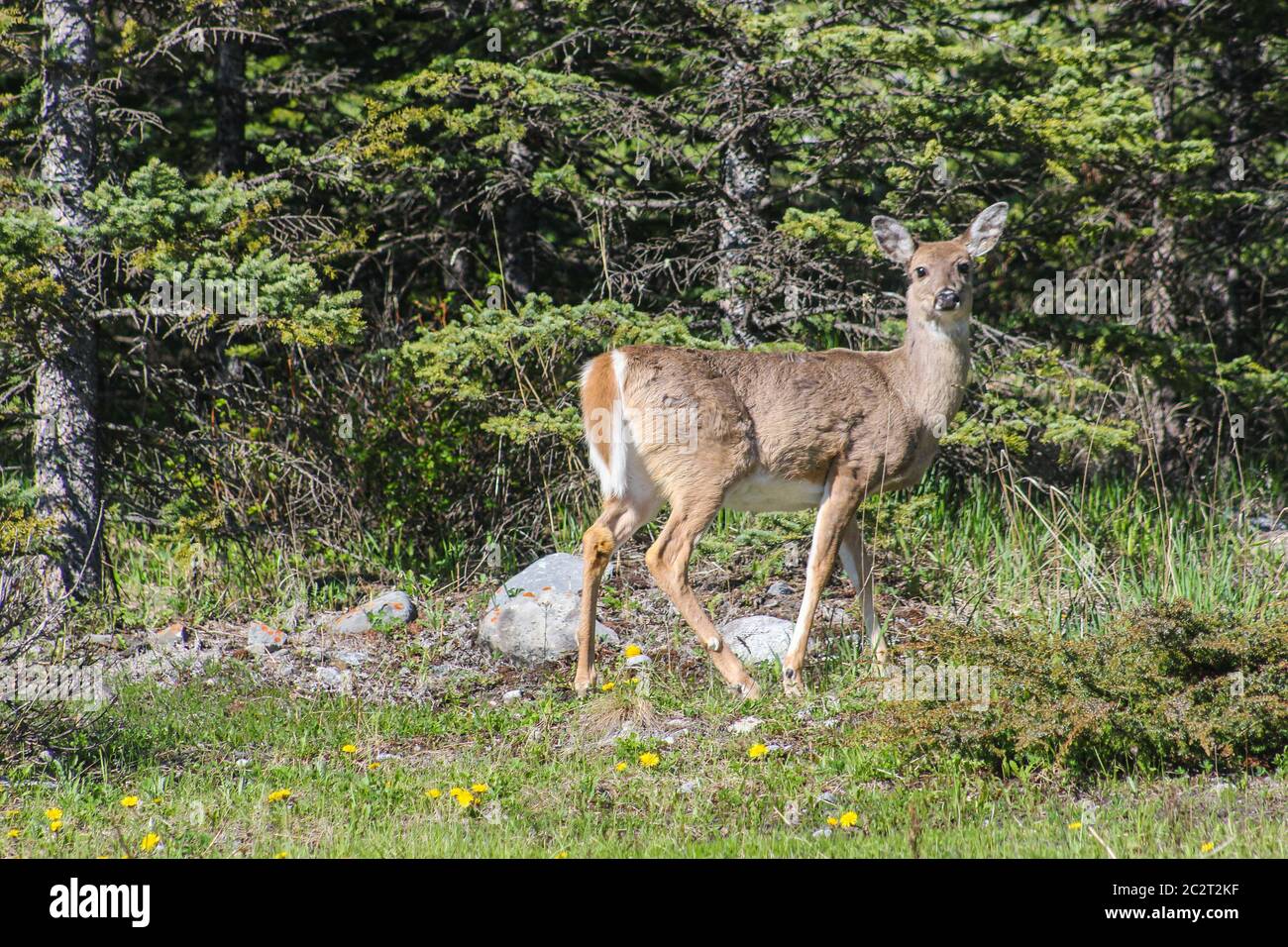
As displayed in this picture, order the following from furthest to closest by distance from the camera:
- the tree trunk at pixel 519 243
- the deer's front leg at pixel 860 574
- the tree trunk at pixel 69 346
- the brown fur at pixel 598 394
Answer: 1. the tree trunk at pixel 519 243
2. the tree trunk at pixel 69 346
3. the deer's front leg at pixel 860 574
4. the brown fur at pixel 598 394

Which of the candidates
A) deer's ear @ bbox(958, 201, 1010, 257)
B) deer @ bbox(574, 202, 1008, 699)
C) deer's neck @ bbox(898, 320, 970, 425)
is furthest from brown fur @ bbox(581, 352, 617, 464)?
deer's ear @ bbox(958, 201, 1010, 257)

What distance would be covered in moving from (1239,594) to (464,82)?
6.15 m

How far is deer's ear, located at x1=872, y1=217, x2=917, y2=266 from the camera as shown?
7727 millimetres

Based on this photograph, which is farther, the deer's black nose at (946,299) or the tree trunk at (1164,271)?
the tree trunk at (1164,271)

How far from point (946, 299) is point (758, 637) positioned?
2111mm

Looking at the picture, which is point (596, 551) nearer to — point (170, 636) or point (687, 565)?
point (687, 565)

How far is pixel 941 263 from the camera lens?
7.63 m

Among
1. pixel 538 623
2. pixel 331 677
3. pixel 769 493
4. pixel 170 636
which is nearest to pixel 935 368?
pixel 769 493

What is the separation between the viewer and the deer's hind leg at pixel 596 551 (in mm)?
7078

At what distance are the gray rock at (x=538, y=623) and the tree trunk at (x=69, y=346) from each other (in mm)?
2651

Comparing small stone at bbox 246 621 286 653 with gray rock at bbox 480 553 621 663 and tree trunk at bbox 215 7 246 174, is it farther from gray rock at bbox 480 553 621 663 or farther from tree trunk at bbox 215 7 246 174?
tree trunk at bbox 215 7 246 174

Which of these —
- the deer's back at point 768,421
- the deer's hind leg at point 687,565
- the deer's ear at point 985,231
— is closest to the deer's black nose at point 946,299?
the deer's ear at point 985,231

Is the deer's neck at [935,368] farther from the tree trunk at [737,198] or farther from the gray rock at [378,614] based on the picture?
the gray rock at [378,614]

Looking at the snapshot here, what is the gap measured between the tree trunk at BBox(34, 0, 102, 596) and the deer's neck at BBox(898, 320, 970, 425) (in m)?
4.93
